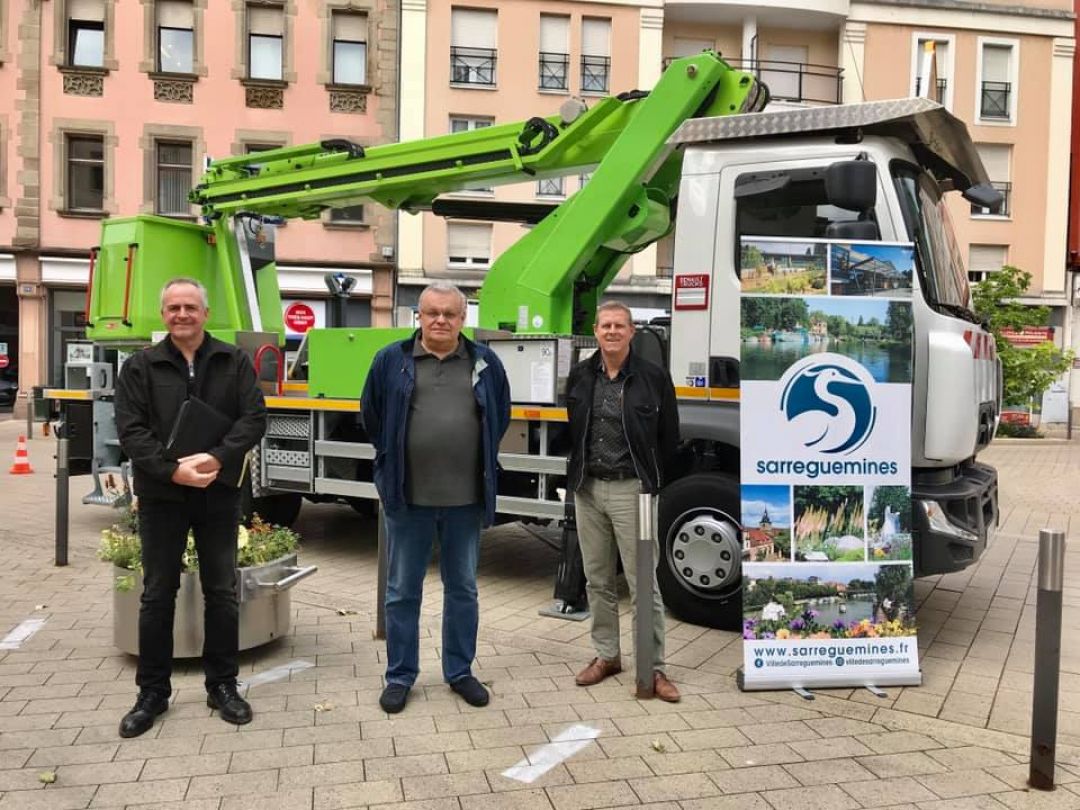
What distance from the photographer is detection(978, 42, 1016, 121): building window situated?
27203mm

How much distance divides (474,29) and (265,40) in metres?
5.55

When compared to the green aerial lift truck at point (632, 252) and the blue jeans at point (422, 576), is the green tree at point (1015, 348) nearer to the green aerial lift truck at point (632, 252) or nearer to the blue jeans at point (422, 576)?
the green aerial lift truck at point (632, 252)

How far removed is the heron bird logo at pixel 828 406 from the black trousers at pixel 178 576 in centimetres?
260

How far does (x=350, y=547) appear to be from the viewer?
25.8 feet

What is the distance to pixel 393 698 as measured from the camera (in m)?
4.03

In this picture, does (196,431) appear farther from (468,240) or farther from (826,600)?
(468,240)

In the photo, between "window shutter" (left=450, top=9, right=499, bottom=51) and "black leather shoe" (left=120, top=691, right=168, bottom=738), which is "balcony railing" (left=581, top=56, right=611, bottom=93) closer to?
"window shutter" (left=450, top=9, right=499, bottom=51)

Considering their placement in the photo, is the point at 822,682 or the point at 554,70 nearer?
the point at 822,682

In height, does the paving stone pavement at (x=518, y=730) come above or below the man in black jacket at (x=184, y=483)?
below

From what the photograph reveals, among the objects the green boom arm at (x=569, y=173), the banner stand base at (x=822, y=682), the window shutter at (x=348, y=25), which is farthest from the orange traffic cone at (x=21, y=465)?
the window shutter at (x=348, y=25)

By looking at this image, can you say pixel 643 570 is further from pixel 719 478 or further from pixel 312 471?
pixel 312 471

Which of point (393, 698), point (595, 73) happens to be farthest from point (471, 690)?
point (595, 73)

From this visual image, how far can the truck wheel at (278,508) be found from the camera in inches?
316

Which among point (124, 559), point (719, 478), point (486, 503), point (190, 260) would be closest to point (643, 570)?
point (486, 503)
